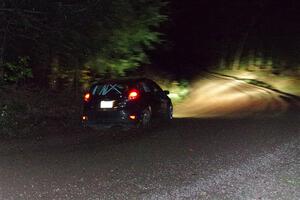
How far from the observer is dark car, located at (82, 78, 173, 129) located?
48.2 feet

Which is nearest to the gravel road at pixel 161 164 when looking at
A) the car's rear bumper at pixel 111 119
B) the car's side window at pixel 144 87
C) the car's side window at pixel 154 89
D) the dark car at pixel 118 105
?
the car's rear bumper at pixel 111 119

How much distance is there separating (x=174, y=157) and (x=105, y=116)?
476cm

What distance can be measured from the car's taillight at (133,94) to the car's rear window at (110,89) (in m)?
0.17

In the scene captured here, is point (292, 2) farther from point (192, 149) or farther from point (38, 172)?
point (38, 172)

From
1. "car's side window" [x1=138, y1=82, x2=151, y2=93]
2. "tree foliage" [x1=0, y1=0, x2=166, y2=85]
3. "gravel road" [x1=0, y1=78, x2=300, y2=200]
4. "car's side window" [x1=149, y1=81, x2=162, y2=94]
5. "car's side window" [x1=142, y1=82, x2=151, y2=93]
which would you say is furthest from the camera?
"car's side window" [x1=149, y1=81, x2=162, y2=94]

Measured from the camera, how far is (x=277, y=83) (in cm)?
3225

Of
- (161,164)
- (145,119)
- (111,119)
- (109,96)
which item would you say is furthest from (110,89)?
(161,164)

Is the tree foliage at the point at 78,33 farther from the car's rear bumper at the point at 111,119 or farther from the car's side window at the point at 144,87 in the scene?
the car's rear bumper at the point at 111,119

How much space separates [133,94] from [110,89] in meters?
0.66

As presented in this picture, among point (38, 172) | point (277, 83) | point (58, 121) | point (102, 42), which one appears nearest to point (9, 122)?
point (58, 121)

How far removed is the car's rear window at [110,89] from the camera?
48.9 ft

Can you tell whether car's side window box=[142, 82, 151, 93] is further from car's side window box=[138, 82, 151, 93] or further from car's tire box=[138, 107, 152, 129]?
car's tire box=[138, 107, 152, 129]

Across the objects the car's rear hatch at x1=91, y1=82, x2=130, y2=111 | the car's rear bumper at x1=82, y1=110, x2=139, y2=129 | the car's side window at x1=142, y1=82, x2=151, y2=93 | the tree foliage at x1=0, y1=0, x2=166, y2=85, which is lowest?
the car's rear bumper at x1=82, y1=110, x2=139, y2=129

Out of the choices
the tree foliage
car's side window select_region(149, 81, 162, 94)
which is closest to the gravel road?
car's side window select_region(149, 81, 162, 94)
